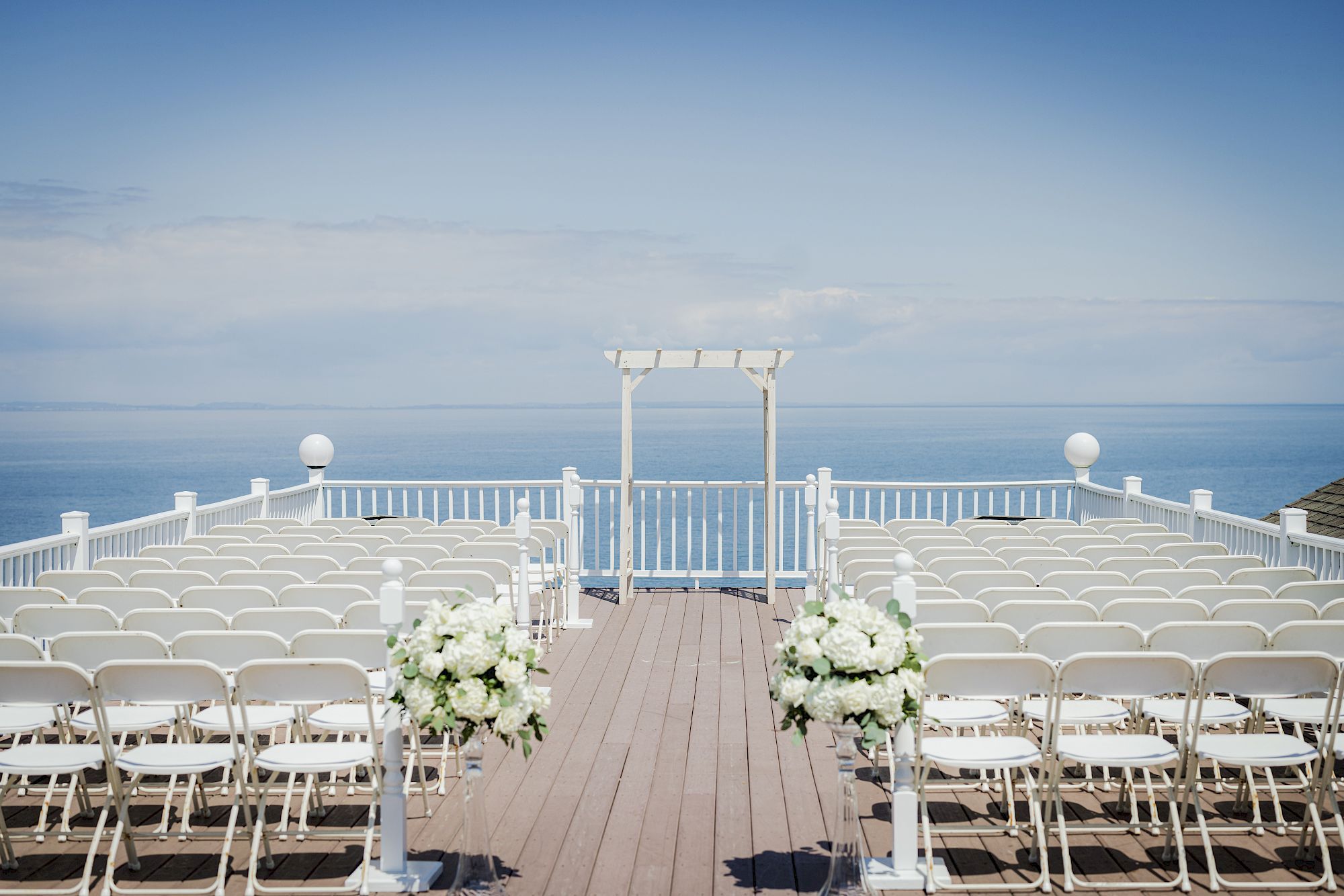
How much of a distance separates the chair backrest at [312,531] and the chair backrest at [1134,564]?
19.7 ft

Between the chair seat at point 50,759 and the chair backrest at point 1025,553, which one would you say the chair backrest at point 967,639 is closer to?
the chair backrest at point 1025,553

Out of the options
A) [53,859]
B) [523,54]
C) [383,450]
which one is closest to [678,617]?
[53,859]

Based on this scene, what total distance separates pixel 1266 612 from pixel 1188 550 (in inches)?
107

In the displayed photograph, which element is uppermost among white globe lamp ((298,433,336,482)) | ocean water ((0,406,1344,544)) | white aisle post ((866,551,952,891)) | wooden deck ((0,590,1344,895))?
white globe lamp ((298,433,336,482))

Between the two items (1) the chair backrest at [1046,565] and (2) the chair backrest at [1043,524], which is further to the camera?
(2) the chair backrest at [1043,524]

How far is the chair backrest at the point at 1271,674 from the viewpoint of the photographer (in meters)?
4.11

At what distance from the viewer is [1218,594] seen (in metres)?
5.89

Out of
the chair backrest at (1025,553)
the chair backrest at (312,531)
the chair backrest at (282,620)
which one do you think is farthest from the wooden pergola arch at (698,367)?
the chair backrest at (282,620)

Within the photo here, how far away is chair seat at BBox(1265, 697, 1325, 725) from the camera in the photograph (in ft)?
15.8

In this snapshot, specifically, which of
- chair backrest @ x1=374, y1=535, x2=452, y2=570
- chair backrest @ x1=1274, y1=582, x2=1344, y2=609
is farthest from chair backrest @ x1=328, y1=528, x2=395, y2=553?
chair backrest @ x1=1274, y1=582, x2=1344, y2=609

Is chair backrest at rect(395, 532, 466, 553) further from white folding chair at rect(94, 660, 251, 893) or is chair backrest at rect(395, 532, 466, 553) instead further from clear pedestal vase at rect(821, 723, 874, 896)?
clear pedestal vase at rect(821, 723, 874, 896)

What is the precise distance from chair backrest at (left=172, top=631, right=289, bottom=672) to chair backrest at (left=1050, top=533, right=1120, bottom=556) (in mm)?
5903

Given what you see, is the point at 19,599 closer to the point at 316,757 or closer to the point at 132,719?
the point at 132,719

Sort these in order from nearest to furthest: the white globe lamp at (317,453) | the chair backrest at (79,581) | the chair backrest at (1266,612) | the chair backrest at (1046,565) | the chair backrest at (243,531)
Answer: the chair backrest at (1266,612)
the chair backrest at (79,581)
the chair backrest at (1046,565)
the chair backrest at (243,531)
the white globe lamp at (317,453)
